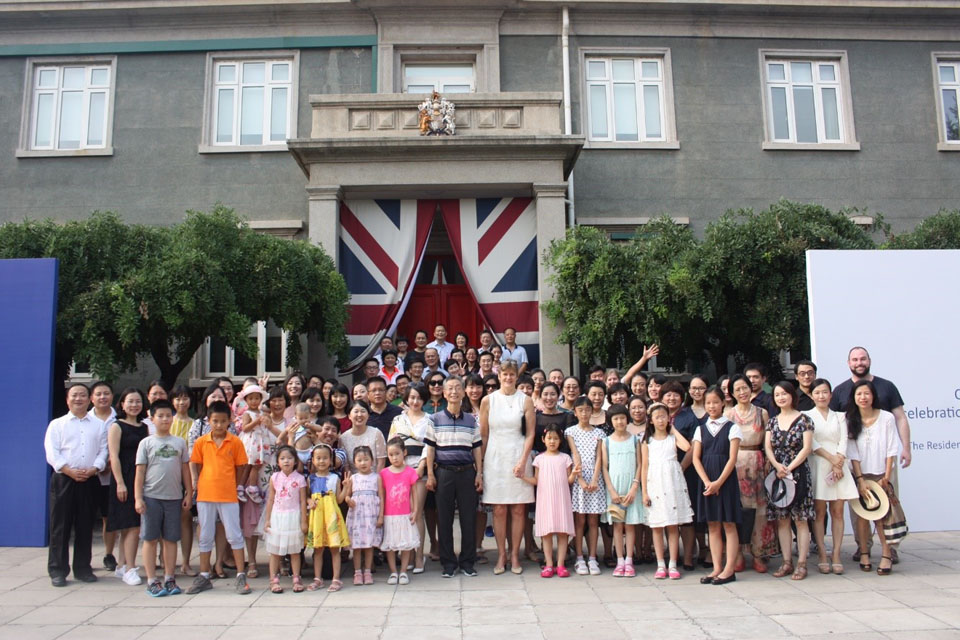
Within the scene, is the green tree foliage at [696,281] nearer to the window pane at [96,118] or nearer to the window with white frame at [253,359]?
the window with white frame at [253,359]

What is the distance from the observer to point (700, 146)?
14445mm

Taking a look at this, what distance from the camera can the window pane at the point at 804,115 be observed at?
14.8 m

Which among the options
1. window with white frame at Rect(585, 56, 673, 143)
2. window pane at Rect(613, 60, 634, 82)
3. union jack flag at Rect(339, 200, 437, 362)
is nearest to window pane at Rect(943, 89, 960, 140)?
window with white frame at Rect(585, 56, 673, 143)

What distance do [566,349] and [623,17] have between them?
708 cm

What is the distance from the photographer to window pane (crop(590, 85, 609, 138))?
1459 cm

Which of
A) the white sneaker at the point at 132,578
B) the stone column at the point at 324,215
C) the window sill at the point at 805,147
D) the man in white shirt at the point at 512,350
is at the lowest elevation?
the white sneaker at the point at 132,578

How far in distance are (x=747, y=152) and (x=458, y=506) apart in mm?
10568

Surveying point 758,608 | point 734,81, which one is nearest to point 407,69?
point 734,81

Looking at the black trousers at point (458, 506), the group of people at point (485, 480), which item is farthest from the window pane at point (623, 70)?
the black trousers at point (458, 506)

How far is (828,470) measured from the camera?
6703 mm

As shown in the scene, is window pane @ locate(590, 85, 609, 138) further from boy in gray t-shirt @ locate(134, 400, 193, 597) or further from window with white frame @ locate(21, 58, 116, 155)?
boy in gray t-shirt @ locate(134, 400, 193, 597)

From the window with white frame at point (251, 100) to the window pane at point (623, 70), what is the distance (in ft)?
20.6

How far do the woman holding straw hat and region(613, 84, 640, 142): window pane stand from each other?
8662 millimetres

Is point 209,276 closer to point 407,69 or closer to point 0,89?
point 407,69
